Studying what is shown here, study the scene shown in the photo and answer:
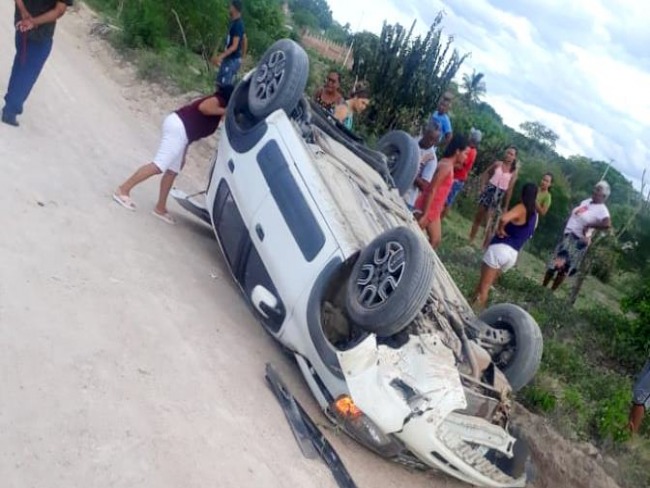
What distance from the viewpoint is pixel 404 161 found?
6.41 meters

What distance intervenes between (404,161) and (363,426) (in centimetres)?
303

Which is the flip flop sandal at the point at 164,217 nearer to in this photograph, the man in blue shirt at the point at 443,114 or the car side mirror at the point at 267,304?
the car side mirror at the point at 267,304

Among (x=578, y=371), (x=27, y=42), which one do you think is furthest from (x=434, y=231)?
(x=27, y=42)

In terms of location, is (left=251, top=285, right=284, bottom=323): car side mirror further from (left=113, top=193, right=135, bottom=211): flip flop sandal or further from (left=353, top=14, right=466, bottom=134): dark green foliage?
(left=353, top=14, right=466, bottom=134): dark green foliage

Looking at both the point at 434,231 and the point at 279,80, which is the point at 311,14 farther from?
the point at 279,80

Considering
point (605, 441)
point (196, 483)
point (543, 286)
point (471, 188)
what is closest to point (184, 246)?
point (196, 483)

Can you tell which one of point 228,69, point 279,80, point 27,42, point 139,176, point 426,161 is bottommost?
point 139,176

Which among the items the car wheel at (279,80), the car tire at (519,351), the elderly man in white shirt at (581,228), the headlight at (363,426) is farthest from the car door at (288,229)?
the elderly man in white shirt at (581,228)

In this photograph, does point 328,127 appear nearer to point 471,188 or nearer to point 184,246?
point 184,246

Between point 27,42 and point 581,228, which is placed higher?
point 581,228

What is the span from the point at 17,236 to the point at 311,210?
70.6 inches

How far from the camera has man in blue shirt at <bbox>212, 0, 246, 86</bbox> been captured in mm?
10266

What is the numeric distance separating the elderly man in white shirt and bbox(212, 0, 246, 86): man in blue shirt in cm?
493

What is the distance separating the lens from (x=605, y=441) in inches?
219
